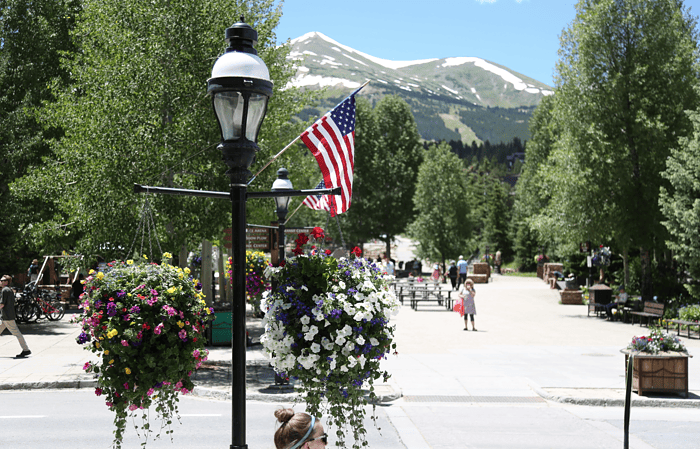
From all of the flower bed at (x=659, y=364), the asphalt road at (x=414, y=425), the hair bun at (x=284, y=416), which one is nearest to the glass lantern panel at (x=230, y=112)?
the hair bun at (x=284, y=416)

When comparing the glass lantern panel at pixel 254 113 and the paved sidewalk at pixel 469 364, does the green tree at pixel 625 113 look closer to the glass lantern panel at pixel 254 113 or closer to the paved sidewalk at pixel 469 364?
the paved sidewalk at pixel 469 364

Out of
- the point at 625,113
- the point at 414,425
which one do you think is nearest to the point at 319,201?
the point at 414,425

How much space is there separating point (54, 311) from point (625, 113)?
23282 mm

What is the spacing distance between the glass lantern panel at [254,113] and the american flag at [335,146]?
101 inches

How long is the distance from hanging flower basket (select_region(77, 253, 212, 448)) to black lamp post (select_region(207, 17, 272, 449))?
1.01m

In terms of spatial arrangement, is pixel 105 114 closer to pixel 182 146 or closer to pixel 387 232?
pixel 182 146

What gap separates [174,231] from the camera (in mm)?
16531

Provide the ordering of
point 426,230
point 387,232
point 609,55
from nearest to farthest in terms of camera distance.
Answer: point 609,55
point 426,230
point 387,232

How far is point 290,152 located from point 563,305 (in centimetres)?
1519

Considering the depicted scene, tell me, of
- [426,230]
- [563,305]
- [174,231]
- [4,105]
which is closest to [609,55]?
[563,305]

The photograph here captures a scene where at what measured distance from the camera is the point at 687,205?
22328mm

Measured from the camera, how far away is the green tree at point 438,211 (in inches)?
2234

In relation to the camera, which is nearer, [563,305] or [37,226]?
[37,226]

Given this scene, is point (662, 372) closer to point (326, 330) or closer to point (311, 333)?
point (326, 330)
